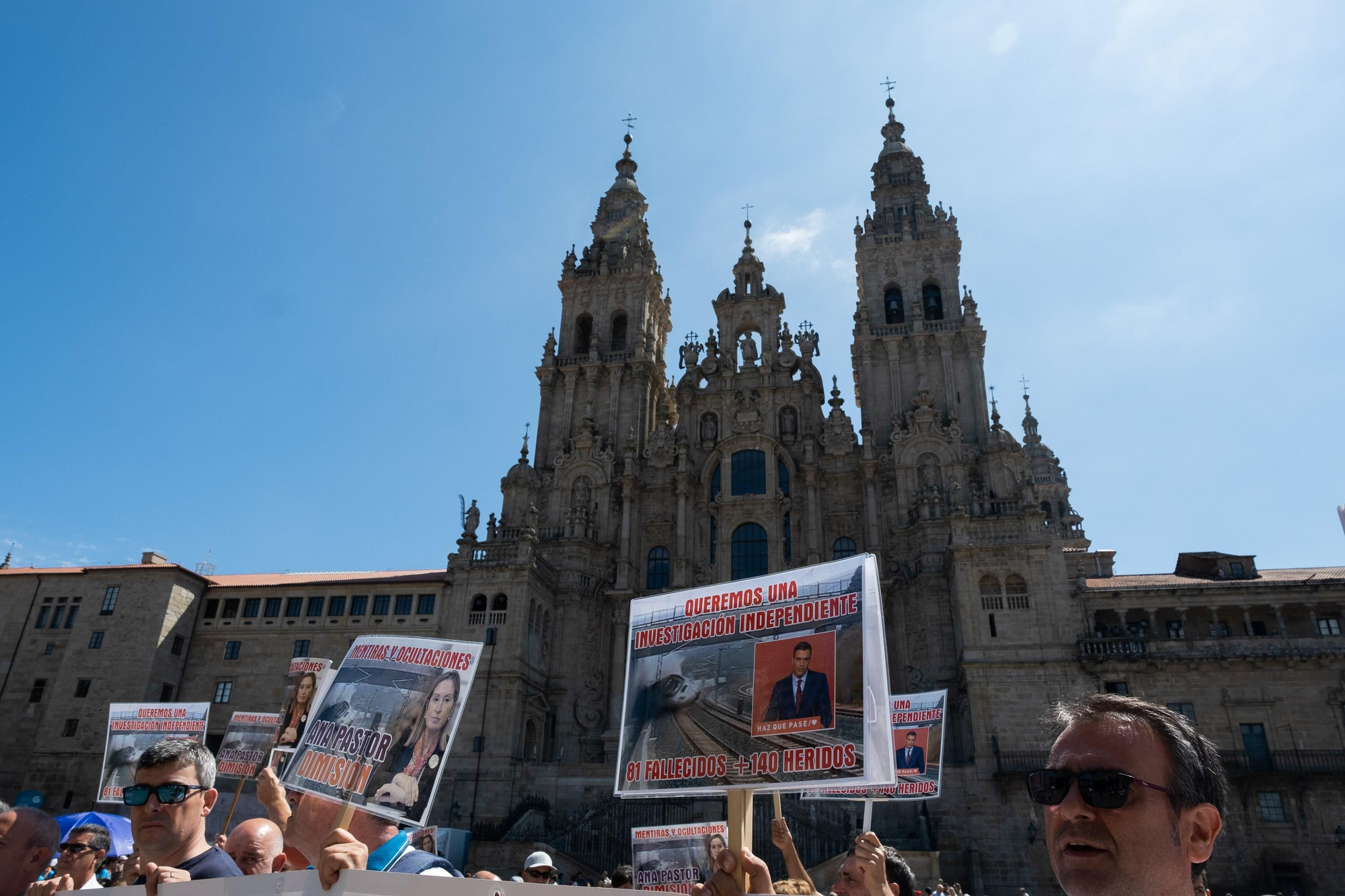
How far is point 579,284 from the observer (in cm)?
5650

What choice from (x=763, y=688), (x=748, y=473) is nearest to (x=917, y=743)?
(x=763, y=688)

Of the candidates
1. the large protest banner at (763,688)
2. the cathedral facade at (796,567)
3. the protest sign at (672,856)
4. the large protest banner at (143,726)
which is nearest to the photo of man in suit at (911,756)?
the protest sign at (672,856)

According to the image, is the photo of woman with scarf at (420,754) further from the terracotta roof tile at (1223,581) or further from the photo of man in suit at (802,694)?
the terracotta roof tile at (1223,581)

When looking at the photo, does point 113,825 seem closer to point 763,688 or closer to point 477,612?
point 763,688

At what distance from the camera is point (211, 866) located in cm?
519

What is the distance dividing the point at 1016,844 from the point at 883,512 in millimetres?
17091

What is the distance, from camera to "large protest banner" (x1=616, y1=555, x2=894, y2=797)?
683 centimetres

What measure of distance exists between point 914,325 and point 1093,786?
47480 millimetres

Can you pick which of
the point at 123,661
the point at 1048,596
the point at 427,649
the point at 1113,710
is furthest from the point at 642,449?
the point at 1113,710

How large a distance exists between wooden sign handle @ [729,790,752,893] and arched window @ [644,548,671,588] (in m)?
40.1

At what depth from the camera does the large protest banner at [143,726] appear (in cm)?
1856

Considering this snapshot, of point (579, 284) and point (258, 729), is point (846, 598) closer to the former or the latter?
point (258, 729)

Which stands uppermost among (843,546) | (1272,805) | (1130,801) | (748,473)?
(748,473)

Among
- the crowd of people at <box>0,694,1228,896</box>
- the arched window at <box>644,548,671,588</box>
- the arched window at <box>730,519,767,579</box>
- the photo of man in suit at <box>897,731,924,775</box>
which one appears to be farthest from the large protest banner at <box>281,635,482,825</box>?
the arched window at <box>644,548,671,588</box>
